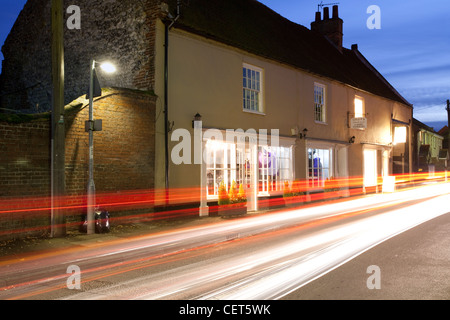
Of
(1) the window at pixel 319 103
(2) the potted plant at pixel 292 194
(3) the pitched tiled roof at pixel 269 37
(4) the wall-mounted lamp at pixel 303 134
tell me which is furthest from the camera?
(1) the window at pixel 319 103

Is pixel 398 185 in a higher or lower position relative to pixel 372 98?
lower

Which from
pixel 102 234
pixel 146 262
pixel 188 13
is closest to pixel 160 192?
pixel 102 234

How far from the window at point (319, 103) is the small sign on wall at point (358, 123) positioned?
2774 millimetres

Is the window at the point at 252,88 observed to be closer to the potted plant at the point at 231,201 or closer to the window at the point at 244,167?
the window at the point at 244,167

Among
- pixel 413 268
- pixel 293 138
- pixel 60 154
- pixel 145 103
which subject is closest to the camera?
pixel 413 268

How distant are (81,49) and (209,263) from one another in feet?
36.9

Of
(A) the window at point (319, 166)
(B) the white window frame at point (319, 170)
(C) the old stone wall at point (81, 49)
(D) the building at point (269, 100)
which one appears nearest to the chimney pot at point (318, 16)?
(D) the building at point (269, 100)

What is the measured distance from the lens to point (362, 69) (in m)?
29.5

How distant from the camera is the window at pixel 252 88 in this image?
16.3 m

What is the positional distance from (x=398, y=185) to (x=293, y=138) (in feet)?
47.0

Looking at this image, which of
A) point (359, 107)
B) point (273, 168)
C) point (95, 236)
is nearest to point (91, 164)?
point (95, 236)

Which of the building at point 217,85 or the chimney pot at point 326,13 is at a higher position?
the chimney pot at point 326,13

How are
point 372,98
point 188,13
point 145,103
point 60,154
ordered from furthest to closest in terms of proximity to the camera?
1. point 372,98
2. point 188,13
3. point 145,103
4. point 60,154
